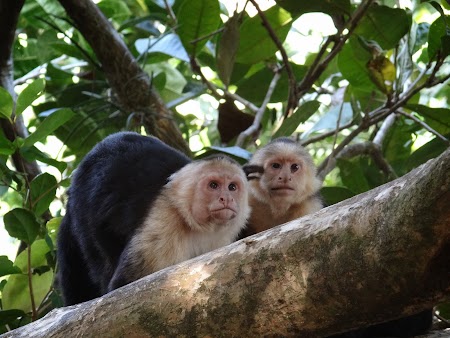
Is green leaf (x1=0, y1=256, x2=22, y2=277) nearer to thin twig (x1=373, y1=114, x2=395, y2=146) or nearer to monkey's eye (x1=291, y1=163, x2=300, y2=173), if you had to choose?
monkey's eye (x1=291, y1=163, x2=300, y2=173)

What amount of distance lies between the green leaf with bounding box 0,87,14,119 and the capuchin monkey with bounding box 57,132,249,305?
431 millimetres

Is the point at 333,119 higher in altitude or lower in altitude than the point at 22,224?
higher

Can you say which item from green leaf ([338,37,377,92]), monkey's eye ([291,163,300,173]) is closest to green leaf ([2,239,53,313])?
monkey's eye ([291,163,300,173])

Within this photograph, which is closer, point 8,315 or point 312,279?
point 312,279

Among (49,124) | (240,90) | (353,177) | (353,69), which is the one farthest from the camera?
(240,90)

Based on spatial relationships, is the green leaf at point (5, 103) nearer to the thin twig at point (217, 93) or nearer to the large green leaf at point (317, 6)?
the thin twig at point (217, 93)

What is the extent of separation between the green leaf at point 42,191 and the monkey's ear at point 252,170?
3.00 ft

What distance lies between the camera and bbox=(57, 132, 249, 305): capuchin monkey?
111 inches

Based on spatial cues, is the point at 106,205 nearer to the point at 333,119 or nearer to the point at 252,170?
the point at 252,170

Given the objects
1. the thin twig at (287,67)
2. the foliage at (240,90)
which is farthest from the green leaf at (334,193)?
the thin twig at (287,67)

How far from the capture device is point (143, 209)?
2.88m

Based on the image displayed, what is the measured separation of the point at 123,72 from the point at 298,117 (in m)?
1.20

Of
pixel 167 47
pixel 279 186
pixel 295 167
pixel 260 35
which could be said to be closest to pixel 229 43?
pixel 260 35

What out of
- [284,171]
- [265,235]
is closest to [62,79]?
→ [284,171]
